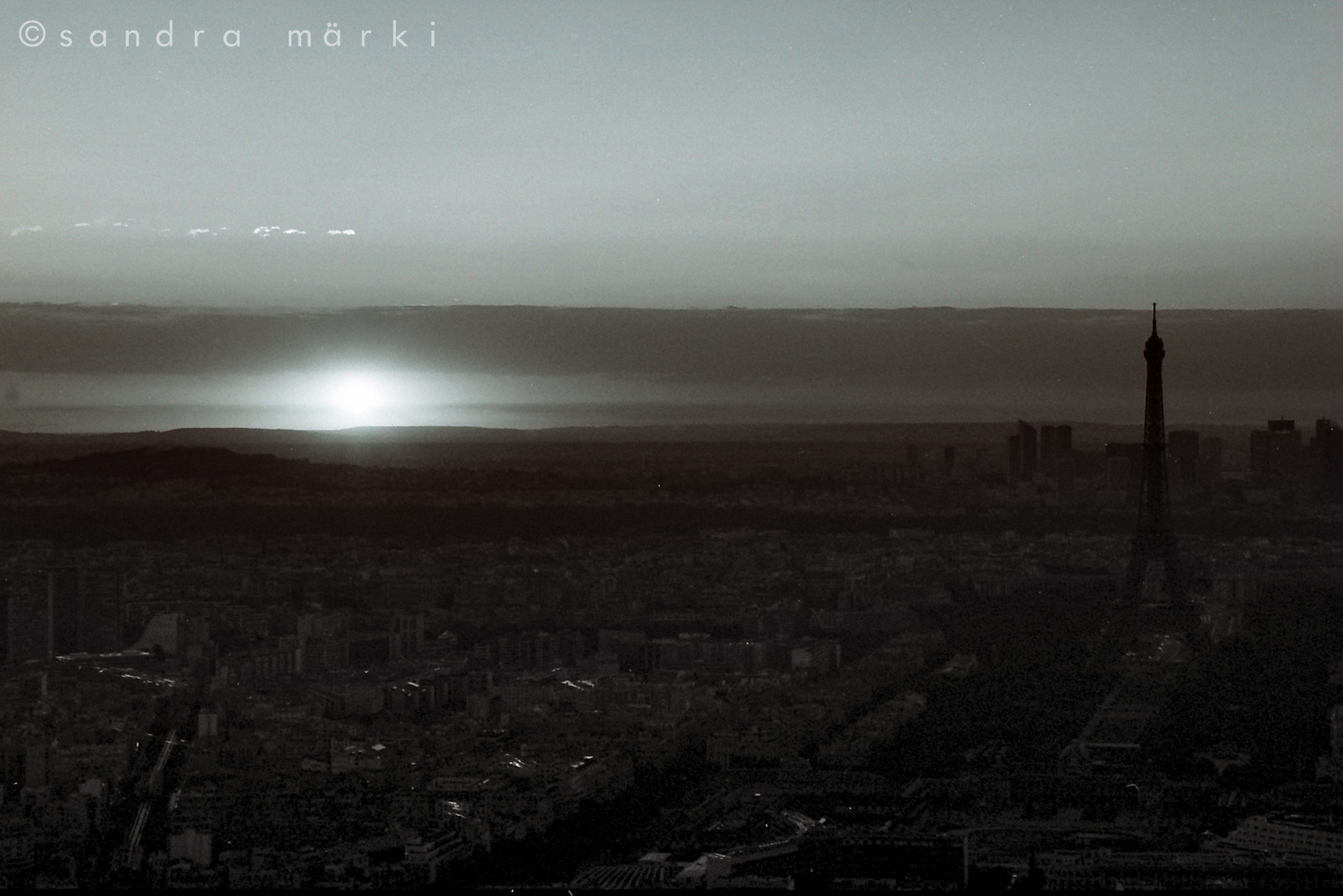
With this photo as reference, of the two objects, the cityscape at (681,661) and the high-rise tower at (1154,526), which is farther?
the high-rise tower at (1154,526)

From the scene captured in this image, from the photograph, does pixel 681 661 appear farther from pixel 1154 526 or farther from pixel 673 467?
pixel 1154 526

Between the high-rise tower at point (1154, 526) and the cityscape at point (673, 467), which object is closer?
the cityscape at point (673, 467)

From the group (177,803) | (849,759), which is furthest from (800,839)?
(177,803)

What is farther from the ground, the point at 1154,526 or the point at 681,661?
the point at 1154,526

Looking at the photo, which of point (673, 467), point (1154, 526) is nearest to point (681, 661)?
point (673, 467)

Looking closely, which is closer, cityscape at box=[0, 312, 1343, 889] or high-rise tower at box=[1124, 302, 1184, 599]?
cityscape at box=[0, 312, 1343, 889]

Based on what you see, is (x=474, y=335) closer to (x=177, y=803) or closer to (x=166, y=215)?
(x=166, y=215)

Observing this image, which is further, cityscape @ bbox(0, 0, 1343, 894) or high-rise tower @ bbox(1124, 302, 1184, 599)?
high-rise tower @ bbox(1124, 302, 1184, 599)

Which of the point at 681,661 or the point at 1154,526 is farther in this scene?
the point at 1154,526
